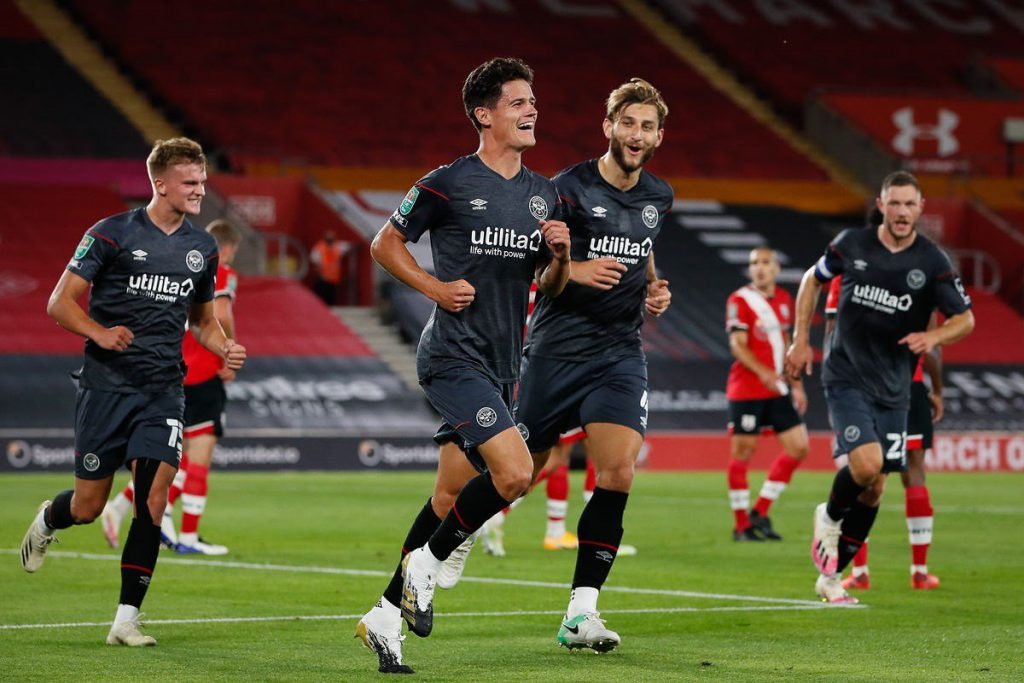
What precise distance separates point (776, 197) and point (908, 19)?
953 centimetres

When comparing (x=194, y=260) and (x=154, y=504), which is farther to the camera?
(x=194, y=260)

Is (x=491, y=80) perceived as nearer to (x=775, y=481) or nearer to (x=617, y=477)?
(x=617, y=477)

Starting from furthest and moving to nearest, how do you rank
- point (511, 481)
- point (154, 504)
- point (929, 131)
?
point (929, 131) < point (154, 504) < point (511, 481)

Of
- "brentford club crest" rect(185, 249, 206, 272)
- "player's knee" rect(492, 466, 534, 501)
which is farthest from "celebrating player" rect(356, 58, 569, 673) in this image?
"brentford club crest" rect(185, 249, 206, 272)

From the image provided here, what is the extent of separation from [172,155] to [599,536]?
267 centimetres

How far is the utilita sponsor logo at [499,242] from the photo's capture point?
725 cm

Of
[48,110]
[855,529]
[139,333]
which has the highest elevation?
[48,110]

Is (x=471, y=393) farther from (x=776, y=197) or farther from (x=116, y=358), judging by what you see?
(x=776, y=197)

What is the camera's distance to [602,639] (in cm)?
744

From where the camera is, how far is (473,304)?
7.25m

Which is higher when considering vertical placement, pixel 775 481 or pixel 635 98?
pixel 635 98

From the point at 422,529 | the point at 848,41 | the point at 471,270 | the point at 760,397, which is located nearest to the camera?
the point at 471,270

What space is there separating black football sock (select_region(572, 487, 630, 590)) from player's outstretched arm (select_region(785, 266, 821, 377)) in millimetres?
2334

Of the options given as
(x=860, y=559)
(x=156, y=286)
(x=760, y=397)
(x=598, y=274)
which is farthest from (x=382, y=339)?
(x=598, y=274)
